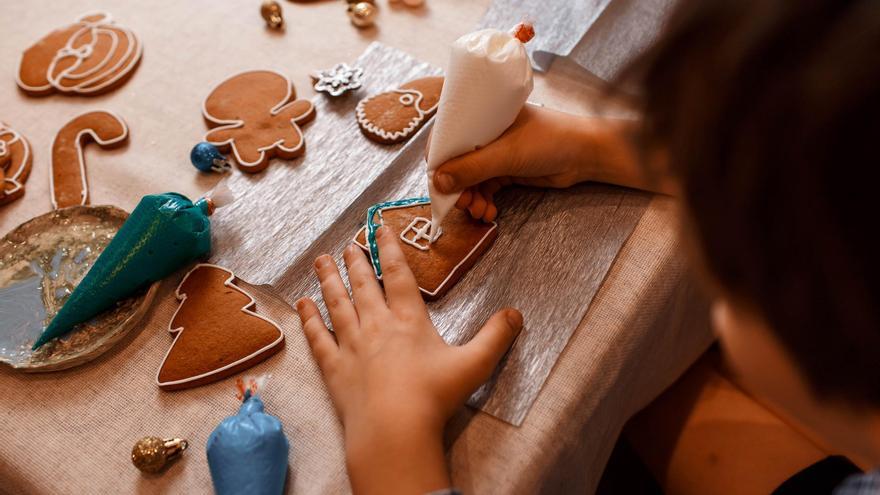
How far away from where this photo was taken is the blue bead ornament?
86cm

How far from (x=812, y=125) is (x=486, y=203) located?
0.46 meters

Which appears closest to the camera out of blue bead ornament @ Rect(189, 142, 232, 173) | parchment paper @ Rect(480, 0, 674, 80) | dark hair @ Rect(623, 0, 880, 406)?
dark hair @ Rect(623, 0, 880, 406)

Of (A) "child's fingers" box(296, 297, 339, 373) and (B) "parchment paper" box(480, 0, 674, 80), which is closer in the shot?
(A) "child's fingers" box(296, 297, 339, 373)

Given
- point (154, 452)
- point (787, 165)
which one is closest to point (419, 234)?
point (154, 452)

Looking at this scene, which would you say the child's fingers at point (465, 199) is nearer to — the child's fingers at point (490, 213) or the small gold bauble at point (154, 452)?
the child's fingers at point (490, 213)

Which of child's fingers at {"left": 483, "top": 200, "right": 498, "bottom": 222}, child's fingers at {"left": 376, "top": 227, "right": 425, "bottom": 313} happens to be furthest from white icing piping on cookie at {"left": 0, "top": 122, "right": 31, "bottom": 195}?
child's fingers at {"left": 483, "top": 200, "right": 498, "bottom": 222}

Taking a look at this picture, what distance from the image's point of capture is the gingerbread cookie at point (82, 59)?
3.26ft

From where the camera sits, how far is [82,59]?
1.03 m

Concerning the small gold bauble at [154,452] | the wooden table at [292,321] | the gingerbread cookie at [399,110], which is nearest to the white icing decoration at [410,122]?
the gingerbread cookie at [399,110]

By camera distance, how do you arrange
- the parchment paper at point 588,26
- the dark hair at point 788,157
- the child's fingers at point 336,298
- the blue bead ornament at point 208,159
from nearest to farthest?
the dark hair at point 788,157
the child's fingers at point 336,298
the blue bead ornament at point 208,159
the parchment paper at point 588,26

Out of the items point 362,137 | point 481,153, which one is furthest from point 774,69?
point 362,137

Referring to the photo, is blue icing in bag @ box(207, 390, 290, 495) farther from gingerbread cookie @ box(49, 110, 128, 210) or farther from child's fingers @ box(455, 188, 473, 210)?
gingerbread cookie @ box(49, 110, 128, 210)

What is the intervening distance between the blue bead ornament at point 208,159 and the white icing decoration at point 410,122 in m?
0.19

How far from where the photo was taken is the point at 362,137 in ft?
2.96
